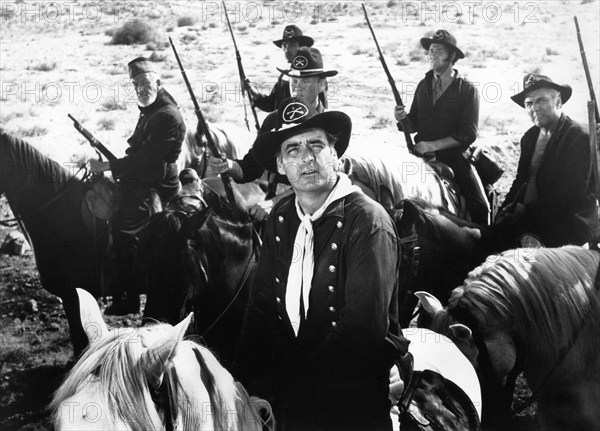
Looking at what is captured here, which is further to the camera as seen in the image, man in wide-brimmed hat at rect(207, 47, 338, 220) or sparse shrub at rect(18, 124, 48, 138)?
sparse shrub at rect(18, 124, 48, 138)

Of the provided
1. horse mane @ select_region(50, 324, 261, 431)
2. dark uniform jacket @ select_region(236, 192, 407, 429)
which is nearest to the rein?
dark uniform jacket @ select_region(236, 192, 407, 429)

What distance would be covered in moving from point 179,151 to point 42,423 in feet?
5.46

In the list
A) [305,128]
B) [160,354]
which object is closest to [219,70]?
[305,128]

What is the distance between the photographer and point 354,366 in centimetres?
362

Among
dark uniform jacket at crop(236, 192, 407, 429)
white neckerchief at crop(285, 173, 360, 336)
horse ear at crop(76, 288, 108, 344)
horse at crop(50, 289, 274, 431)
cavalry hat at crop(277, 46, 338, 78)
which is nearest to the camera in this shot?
horse at crop(50, 289, 274, 431)

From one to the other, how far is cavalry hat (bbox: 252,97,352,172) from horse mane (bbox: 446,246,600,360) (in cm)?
91

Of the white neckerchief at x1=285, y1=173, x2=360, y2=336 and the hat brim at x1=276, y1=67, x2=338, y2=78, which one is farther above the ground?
the hat brim at x1=276, y1=67, x2=338, y2=78

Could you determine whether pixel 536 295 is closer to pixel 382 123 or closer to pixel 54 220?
pixel 382 123

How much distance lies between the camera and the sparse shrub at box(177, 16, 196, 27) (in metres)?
4.56

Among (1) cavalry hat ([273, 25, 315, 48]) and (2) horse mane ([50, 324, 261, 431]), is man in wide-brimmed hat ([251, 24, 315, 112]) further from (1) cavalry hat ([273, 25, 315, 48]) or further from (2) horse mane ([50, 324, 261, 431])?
(2) horse mane ([50, 324, 261, 431])

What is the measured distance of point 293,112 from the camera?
149 inches

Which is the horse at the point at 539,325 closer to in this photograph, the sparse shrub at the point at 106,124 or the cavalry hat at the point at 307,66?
the cavalry hat at the point at 307,66

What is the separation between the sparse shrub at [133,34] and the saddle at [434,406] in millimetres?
2300

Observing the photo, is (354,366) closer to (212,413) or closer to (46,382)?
(212,413)
